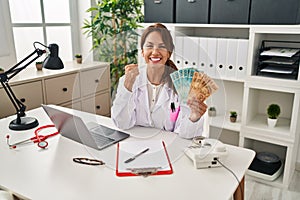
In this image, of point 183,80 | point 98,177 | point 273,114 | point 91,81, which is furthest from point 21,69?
point 273,114

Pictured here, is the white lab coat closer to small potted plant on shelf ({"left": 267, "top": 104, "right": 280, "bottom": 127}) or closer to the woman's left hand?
the woman's left hand

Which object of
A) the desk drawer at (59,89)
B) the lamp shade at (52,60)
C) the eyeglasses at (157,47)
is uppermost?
the eyeglasses at (157,47)

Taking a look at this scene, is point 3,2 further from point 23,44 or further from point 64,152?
point 64,152

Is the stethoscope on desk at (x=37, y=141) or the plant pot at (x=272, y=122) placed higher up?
the stethoscope on desk at (x=37, y=141)

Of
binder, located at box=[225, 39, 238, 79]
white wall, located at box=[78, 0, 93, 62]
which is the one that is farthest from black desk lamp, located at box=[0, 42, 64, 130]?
white wall, located at box=[78, 0, 93, 62]

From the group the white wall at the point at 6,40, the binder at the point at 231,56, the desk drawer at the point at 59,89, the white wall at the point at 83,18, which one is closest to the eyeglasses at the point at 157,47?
the binder at the point at 231,56

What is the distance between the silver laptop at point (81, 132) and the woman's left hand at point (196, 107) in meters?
0.37

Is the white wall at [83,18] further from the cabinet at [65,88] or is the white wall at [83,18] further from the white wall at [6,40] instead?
the white wall at [6,40]

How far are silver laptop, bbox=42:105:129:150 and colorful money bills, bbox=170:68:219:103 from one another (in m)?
0.42

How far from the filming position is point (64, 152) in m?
1.20

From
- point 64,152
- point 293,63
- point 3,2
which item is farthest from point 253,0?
point 3,2

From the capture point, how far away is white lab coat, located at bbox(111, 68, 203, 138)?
1.17 m

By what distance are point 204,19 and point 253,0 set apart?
370 mm

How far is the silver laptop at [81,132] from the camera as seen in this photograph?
115cm
